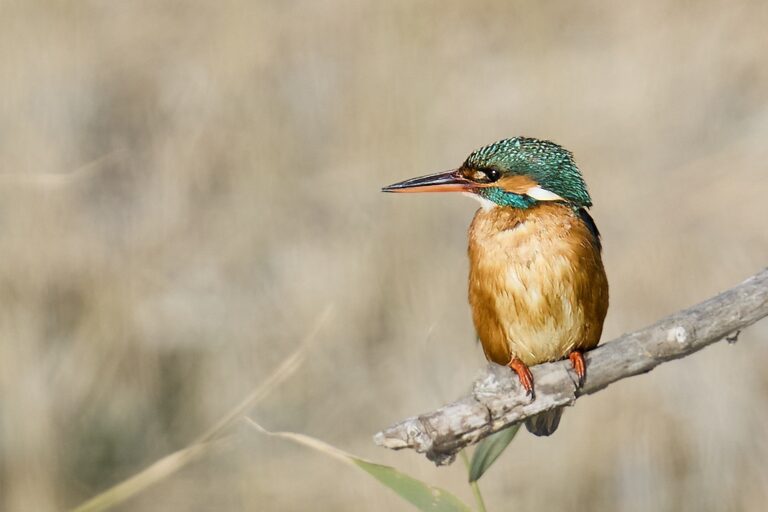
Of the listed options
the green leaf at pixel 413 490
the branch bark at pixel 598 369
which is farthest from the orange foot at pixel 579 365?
the green leaf at pixel 413 490

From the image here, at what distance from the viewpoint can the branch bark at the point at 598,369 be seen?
1266 millimetres

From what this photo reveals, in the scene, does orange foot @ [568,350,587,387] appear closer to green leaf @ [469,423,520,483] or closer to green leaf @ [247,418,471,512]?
green leaf @ [469,423,520,483]

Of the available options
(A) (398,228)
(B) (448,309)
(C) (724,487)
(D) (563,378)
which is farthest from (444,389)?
(D) (563,378)

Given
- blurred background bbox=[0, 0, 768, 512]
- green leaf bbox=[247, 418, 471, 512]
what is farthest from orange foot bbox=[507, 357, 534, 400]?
blurred background bbox=[0, 0, 768, 512]

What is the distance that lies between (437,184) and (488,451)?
335 mm

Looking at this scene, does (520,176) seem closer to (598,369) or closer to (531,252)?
(531,252)

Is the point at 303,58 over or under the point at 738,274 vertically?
over

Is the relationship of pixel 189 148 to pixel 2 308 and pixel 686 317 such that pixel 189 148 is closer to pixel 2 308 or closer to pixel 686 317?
pixel 2 308

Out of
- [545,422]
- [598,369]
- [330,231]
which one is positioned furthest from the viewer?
[330,231]

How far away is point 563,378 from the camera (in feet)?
4.57

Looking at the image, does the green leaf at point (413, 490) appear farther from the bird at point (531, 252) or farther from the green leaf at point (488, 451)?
the bird at point (531, 252)

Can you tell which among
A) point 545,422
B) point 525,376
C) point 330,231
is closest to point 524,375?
point 525,376

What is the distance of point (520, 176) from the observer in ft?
5.05

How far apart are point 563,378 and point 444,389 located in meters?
1.78
